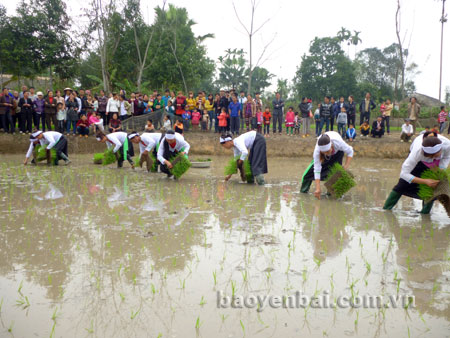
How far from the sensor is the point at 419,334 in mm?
2572

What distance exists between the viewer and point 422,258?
3830 mm

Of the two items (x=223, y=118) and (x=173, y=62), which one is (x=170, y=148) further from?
(x=173, y=62)

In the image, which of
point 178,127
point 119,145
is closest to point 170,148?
point 119,145

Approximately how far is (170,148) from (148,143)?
903mm

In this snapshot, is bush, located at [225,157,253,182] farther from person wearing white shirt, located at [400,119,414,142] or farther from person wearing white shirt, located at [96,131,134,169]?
person wearing white shirt, located at [400,119,414,142]

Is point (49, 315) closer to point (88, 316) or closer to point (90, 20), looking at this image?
point (88, 316)

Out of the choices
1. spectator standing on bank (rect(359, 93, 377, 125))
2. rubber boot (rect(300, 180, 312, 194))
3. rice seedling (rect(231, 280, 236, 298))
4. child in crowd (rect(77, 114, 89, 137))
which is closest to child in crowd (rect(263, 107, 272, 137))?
spectator standing on bank (rect(359, 93, 377, 125))

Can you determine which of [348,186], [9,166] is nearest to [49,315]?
[348,186]

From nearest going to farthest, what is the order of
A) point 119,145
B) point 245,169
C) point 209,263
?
point 209,263 < point 245,169 < point 119,145

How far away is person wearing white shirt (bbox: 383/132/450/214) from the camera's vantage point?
5.01 meters

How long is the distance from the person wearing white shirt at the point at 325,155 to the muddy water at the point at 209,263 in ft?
1.61

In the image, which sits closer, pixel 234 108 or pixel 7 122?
pixel 7 122

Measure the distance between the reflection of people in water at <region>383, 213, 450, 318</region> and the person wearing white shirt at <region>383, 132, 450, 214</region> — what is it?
422mm

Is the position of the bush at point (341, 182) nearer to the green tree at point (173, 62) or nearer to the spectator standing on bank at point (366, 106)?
the spectator standing on bank at point (366, 106)
